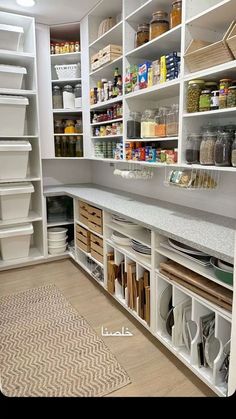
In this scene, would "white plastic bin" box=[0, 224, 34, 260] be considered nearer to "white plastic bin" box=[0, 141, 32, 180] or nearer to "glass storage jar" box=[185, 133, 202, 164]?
"white plastic bin" box=[0, 141, 32, 180]

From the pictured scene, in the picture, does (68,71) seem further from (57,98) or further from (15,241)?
(15,241)

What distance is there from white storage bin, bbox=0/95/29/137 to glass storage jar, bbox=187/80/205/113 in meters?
1.74

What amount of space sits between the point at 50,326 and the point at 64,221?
4.67ft

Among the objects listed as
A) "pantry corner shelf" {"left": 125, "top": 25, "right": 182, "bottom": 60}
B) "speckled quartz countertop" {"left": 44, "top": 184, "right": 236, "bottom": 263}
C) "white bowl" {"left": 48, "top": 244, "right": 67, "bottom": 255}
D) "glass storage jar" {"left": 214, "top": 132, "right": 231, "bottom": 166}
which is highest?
"pantry corner shelf" {"left": 125, "top": 25, "right": 182, "bottom": 60}

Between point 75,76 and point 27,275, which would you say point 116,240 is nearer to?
point 27,275

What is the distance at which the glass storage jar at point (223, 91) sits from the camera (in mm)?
1590

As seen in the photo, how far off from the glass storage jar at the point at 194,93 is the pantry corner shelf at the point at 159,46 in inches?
14.1

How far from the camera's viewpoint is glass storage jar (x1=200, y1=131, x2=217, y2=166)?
5.61ft

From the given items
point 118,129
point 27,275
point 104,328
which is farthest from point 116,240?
point 27,275

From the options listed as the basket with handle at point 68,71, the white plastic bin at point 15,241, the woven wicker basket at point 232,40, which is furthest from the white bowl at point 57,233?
the woven wicker basket at point 232,40

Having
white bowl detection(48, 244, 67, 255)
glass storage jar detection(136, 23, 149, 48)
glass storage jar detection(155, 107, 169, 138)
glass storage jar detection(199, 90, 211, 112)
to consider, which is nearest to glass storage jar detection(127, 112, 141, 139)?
glass storage jar detection(155, 107, 169, 138)

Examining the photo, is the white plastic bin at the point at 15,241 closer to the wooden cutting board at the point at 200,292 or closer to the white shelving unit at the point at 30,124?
the white shelving unit at the point at 30,124

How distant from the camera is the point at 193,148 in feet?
6.06

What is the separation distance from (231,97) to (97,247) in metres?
1.63
